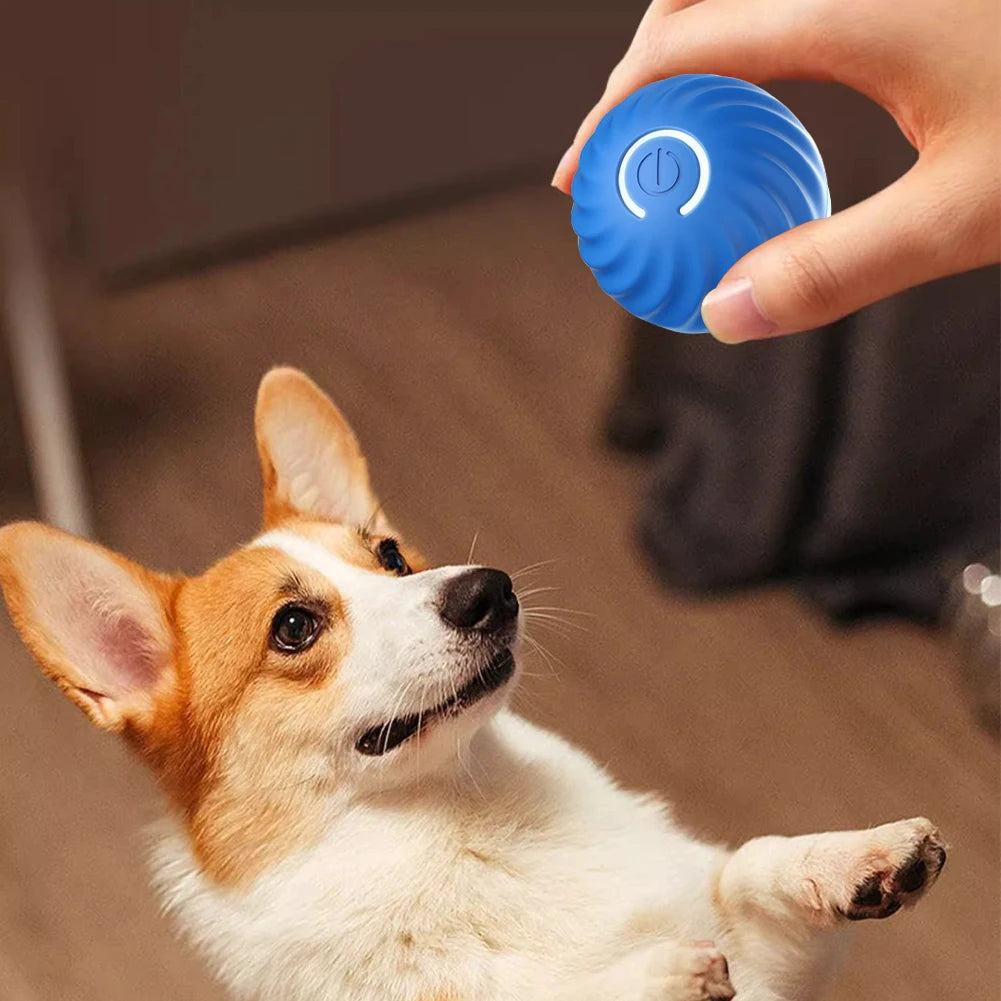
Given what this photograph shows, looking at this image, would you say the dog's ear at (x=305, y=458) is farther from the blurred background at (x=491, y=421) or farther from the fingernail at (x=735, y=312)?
the fingernail at (x=735, y=312)

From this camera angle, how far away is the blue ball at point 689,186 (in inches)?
30.7

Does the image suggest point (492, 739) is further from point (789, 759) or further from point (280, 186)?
point (280, 186)

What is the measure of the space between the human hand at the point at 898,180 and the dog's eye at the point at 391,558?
36 centimetres

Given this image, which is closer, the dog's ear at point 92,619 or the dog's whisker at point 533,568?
the dog's ear at point 92,619

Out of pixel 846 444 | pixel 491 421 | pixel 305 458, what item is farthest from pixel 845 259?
pixel 491 421

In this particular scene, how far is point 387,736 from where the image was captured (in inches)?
34.9

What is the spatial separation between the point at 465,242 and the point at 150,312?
0.47 metres

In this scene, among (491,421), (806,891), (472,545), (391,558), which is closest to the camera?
(806,891)

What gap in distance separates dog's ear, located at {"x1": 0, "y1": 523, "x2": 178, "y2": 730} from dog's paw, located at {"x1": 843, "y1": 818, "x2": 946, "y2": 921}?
0.51m

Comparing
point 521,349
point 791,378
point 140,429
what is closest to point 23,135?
point 140,429

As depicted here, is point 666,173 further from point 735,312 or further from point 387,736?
point 387,736

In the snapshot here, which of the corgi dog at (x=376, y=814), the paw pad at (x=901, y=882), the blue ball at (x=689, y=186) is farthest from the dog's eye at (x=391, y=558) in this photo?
the paw pad at (x=901, y=882)

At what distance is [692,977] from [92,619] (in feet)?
1.60

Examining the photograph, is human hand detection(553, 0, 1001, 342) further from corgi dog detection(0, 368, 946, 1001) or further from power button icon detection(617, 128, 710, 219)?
corgi dog detection(0, 368, 946, 1001)
